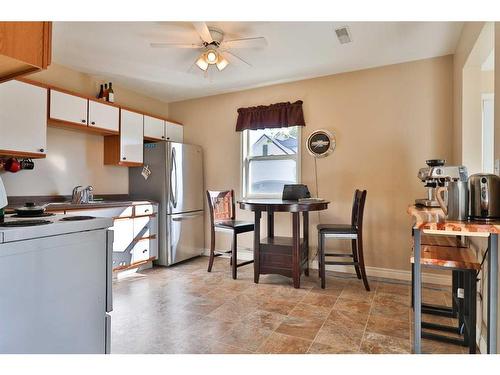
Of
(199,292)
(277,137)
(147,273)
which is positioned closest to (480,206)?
(199,292)

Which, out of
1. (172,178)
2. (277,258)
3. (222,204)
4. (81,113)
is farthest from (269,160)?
(81,113)

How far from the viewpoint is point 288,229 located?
3885 millimetres

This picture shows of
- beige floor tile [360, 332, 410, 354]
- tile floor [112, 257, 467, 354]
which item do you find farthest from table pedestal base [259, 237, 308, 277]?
beige floor tile [360, 332, 410, 354]

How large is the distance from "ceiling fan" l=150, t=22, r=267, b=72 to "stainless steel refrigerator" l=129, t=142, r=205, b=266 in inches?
55.5

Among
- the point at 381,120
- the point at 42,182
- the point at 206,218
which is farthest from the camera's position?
the point at 206,218

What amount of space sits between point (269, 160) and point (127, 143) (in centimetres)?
187

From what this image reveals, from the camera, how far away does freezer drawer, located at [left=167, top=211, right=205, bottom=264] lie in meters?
3.88

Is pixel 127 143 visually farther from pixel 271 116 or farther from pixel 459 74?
pixel 459 74

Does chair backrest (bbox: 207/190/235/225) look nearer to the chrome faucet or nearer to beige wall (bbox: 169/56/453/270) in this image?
beige wall (bbox: 169/56/453/270)

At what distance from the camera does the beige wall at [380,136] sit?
3.15m

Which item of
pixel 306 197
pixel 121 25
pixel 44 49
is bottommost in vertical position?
pixel 306 197

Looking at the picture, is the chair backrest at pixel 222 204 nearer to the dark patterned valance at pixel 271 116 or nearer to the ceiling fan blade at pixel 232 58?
the dark patterned valance at pixel 271 116
